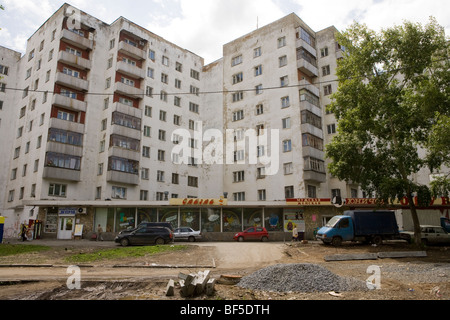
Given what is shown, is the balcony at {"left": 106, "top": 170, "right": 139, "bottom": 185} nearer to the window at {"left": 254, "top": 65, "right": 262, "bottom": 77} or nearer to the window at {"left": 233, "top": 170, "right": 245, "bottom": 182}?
the window at {"left": 233, "top": 170, "right": 245, "bottom": 182}

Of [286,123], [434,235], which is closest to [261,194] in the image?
[286,123]

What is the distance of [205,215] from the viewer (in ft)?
119

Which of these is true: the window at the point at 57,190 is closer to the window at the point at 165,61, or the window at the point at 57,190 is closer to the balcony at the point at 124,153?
the balcony at the point at 124,153

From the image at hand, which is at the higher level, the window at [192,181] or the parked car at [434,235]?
the window at [192,181]

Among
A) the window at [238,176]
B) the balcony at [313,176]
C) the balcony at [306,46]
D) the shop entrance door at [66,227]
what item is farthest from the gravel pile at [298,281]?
the balcony at [306,46]

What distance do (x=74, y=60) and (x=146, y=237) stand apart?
2660cm

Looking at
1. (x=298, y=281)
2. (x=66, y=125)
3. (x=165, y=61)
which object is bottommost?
(x=298, y=281)

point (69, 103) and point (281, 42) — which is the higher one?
point (281, 42)

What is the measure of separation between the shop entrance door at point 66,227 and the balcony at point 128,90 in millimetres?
16989

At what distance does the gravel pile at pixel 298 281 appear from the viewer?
1023cm

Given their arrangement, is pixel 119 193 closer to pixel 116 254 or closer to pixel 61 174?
pixel 61 174
